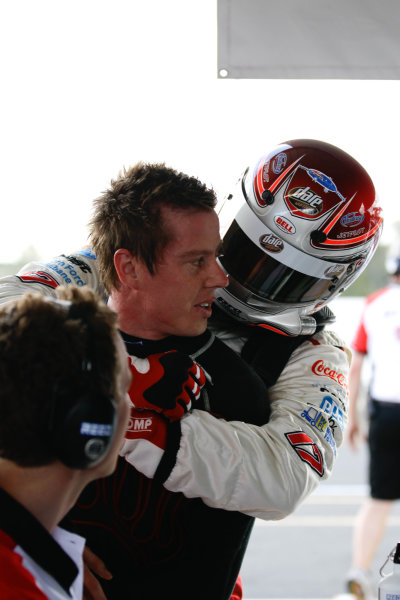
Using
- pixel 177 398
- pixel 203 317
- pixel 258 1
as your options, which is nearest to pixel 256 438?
pixel 177 398

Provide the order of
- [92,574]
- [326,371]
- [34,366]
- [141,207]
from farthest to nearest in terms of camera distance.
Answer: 1. [326,371]
2. [141,207]
3. [92,574]
4. [34,366]

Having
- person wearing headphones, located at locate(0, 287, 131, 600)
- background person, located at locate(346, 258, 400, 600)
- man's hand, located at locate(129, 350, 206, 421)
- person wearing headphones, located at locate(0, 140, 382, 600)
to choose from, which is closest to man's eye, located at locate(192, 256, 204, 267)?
person wearing headphones, located at locate(0, 140, 382, 600)

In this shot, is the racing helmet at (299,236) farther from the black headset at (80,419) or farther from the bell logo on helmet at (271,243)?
the black headset at (80,419)

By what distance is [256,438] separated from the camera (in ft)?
4.18

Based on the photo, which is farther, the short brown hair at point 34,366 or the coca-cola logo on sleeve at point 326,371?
the coca-cola logo on sleeve at point 326,371

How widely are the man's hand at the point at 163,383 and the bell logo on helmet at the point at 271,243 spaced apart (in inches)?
19.5

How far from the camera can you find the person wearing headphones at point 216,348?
4.05 feet

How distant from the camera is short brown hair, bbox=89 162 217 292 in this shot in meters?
1.38

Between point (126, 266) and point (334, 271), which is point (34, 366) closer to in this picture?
point (126, 266)

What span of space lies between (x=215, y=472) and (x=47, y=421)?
0.49 meters

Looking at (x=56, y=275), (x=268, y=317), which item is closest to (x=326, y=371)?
(x=268, y=317)

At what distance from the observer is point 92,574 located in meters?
1.19

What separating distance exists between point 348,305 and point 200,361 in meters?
7.47

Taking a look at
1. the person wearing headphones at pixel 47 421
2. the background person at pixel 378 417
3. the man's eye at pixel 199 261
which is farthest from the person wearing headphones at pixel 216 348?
the background person at pixel 378 417
